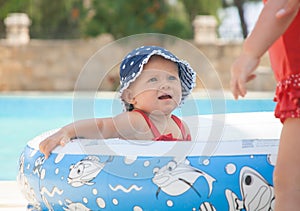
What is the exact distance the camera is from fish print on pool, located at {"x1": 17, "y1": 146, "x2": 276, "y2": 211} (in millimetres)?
2625

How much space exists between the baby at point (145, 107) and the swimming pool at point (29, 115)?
8.13ft

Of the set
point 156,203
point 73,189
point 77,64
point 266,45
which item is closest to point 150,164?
point 156,203

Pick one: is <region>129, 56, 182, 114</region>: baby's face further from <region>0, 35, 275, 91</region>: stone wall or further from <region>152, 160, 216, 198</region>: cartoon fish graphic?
<region>0, 35, 275, 91</region>: stone wall

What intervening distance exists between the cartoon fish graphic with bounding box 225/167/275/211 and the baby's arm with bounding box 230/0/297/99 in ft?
2.85

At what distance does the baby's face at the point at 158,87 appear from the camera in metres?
2.96

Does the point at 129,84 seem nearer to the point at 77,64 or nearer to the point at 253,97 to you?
the point at 253,97

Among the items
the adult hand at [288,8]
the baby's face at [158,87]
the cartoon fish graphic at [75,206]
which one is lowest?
the cartoon fish graphic at [75,206]

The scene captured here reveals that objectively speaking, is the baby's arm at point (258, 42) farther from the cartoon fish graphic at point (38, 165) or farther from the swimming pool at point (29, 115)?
the swimming pool at point (29, 115)

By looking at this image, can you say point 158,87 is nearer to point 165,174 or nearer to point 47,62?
point 165,174

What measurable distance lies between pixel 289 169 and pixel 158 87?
1.12 meters

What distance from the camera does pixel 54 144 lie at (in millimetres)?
3000

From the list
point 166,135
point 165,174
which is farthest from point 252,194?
point 166,135

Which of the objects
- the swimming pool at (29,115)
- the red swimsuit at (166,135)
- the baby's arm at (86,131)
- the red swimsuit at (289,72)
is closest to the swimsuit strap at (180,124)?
the red swimsuit at (166,135)

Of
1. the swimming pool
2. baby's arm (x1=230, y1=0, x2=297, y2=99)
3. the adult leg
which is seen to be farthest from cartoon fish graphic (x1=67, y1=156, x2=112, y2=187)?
the swimming pool
